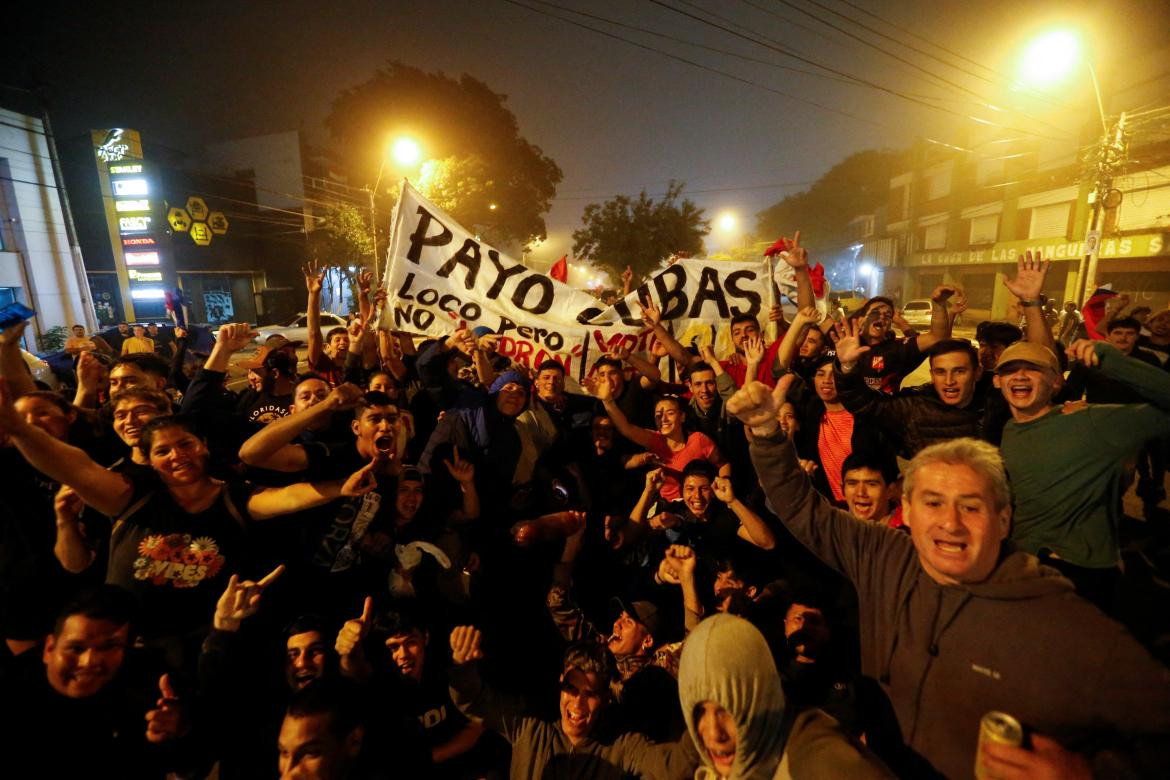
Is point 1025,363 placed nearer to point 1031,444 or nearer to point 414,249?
point 1031,444

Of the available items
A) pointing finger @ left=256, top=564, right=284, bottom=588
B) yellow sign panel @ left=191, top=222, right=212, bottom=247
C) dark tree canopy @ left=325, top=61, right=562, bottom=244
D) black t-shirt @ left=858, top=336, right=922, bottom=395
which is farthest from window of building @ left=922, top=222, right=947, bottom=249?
yellow sign panel @ left=191, top=222, right=212, bottom=247

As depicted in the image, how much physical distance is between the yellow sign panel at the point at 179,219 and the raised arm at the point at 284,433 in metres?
33.7

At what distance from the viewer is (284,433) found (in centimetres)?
246

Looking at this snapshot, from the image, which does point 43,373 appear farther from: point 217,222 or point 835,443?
point 217,222

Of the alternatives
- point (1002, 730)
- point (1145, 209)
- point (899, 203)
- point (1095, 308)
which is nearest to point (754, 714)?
point (1002, 730)

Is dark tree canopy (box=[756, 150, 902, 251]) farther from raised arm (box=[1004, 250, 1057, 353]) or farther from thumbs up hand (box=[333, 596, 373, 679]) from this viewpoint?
thumbs up hand (box=[333, 596, 373, 679])

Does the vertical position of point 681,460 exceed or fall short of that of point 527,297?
it falls short

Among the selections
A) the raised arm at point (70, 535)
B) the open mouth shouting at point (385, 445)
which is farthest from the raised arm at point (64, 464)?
the open mouth shouting at point (385, 445)

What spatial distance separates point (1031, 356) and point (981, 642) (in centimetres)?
201

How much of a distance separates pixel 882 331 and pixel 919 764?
4.60m

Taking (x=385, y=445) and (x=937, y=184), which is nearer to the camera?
(x=385, y=445)

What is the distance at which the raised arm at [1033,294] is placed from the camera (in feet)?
11.1

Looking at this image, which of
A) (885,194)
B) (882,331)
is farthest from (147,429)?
(885,194)

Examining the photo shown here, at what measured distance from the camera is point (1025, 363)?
2.77 meters
